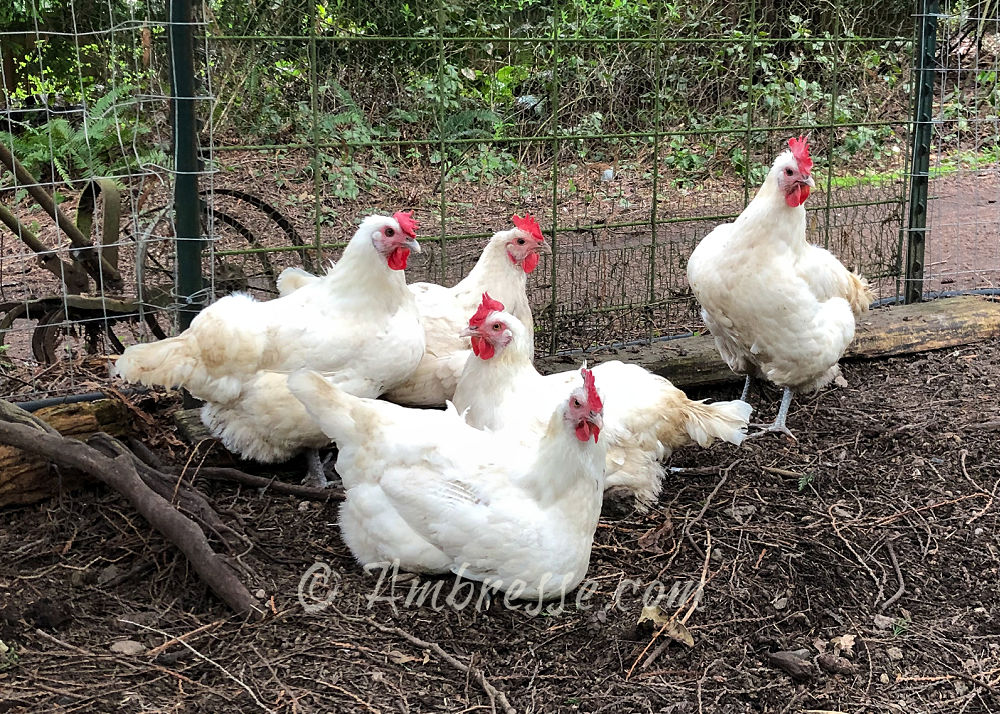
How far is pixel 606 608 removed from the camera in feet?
10.7

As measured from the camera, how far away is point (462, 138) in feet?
19.5

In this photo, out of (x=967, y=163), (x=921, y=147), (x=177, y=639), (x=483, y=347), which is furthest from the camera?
(x=967, y=163)

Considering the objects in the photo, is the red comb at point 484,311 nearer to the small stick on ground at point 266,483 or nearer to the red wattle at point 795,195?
the small stick on ground at point 266,483

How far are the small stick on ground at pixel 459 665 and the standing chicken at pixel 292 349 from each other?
1.18m

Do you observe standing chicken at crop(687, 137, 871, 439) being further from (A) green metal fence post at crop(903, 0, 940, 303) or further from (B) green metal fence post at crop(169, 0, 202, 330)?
(B) green metal fence post at crop(169, 0, 202, 330)

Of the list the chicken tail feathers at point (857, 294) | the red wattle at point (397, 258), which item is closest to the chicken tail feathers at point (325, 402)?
the red wattle at point (397, 258)

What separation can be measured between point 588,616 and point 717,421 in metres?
1.22

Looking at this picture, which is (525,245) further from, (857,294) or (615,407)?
(857,294)

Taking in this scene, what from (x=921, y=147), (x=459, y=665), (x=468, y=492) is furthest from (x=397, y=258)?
(x=921, y=147)

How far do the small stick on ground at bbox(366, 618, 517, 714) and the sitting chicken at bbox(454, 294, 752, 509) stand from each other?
43.1 inches

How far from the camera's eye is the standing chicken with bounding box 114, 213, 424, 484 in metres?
3.90

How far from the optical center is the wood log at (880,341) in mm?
5254

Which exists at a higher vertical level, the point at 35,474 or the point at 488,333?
the point at 488,333

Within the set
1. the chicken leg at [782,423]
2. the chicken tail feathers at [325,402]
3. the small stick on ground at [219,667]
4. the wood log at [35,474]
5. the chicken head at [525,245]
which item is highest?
the chicken head at [525,245]
